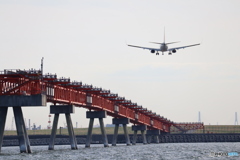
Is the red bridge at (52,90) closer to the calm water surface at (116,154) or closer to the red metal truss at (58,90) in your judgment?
the red metal truss at (58,90)

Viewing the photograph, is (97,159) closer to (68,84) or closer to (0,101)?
(0,101)

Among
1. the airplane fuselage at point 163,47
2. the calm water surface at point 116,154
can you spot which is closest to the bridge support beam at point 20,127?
the calm water surface at point 116,154

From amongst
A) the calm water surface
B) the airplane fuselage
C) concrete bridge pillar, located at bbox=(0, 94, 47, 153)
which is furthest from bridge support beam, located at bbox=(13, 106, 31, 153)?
the airplane fuselage

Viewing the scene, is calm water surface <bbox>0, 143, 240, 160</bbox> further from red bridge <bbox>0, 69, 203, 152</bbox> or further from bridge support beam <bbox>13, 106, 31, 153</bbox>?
red bridge <bbox>0, 69, 203, 152</bbox>

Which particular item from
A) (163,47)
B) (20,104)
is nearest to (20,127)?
(20,104)

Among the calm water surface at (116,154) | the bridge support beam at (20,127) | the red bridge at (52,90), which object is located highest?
the red bridge at (52,90)

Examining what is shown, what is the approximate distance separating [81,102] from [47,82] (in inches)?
1026

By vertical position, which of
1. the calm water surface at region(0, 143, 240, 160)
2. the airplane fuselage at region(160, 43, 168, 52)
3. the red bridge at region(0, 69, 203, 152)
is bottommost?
the calm water surface at region(0, 143, 240, 160)

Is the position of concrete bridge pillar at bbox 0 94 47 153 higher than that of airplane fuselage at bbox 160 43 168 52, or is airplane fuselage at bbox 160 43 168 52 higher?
airplane fuselage at bbox 160 43 168 52

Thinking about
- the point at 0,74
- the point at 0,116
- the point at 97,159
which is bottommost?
the point at 97,159

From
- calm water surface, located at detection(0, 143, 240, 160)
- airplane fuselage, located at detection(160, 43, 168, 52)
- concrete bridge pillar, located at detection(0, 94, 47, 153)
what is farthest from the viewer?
airplane fuselage, located at detection(160, 43, 168, 52)

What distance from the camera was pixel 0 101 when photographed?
11219 cm

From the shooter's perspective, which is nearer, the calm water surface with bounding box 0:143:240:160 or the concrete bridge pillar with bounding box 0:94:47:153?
the calm water surface with bounding box 0:143:240:160

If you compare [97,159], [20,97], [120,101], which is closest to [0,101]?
[20,97]
